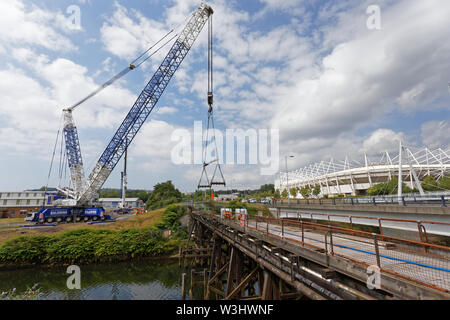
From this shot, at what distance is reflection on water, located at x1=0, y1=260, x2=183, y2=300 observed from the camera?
18781 millimetres

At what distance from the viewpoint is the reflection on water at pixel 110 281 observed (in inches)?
739

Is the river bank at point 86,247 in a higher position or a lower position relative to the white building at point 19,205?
lower

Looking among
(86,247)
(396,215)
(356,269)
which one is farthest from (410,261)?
(86,247)

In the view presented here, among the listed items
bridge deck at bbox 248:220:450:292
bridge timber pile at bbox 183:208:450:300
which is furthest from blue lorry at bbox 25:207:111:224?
bridge deck at bbox 248:220:450:292

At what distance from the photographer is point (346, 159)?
104 m

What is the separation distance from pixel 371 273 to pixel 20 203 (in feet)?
251

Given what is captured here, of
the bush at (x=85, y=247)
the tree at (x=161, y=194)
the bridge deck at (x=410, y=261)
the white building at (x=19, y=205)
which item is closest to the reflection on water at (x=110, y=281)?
the bush at (x=85, y=247)

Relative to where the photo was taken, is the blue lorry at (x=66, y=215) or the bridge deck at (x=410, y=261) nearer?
the bridge deck at (x=410, y=261)

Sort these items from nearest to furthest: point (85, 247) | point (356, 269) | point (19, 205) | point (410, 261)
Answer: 1. point (356, 269)
2. point (410, 261)
3. point (85, 247)
4. point (19, 205)

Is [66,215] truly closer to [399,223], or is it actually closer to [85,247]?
[85,247]

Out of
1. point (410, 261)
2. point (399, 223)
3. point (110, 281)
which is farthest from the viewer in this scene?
point (110, 281)

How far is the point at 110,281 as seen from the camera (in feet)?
71.4

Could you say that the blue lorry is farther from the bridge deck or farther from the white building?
the bridge deck

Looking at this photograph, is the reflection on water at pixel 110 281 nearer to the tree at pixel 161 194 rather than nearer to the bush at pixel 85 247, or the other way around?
the bush at pixel 85 247
